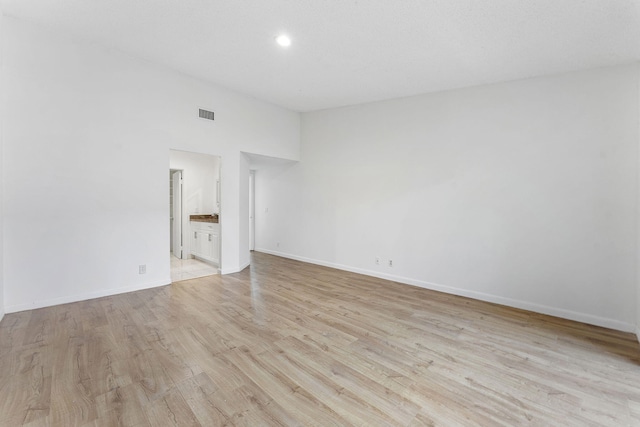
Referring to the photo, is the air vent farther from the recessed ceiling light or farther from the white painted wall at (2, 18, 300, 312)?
the recessed ceiling light

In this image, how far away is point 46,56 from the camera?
314 centimetres

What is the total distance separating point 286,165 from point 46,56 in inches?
162

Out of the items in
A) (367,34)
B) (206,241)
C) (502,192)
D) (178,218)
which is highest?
(367,34)

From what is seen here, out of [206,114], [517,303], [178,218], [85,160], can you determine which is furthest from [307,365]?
[178,218]

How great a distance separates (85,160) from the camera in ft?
11.1

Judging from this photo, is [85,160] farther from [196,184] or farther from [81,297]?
[196,184]

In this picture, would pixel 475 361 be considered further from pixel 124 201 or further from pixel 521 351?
pixel 124 201

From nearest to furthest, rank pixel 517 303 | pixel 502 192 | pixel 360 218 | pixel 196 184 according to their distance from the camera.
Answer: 1. pixel 517 303
2. pixel 502 192
3. pixel 360 218
4. pixel 196 184

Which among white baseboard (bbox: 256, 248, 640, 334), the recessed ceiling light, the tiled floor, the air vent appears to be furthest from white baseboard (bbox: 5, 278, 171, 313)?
the recessed ceiling light

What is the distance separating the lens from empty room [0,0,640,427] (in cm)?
193

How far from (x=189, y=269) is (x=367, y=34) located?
4.83 meters

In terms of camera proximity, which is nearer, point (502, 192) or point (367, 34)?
point (367, 34)

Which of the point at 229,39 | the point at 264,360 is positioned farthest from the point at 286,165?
the point at 264,360

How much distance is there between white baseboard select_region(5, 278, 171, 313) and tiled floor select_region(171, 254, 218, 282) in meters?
0.44
